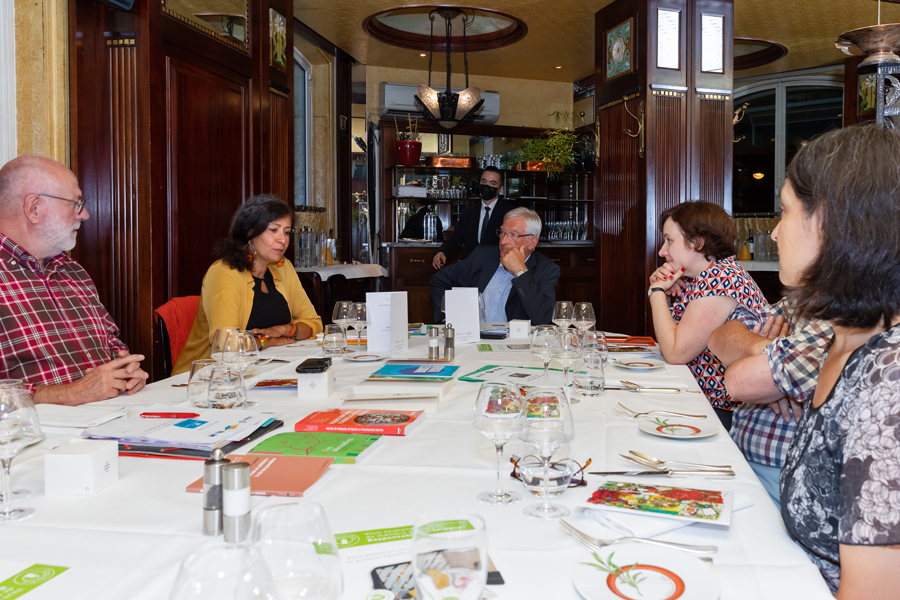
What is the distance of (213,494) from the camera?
962mm

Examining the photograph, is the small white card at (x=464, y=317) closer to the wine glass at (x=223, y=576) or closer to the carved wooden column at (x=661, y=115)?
the wine glass at (x=223, y=576)

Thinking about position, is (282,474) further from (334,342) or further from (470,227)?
(470,227)

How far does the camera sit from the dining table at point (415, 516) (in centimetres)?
86

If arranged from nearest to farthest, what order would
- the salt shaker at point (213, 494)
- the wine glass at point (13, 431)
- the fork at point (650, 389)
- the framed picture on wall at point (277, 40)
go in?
the salt shaker at point (213, 494)
the wine glass at point (13, 431)
the fork at point (650, 389)
the framed picture on wall at point (277, 40)

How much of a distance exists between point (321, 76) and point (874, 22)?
558 centimetres

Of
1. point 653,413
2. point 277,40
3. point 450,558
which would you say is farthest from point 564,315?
point 277,40

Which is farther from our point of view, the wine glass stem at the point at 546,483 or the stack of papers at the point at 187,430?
the stack of papers at the point at 187,430

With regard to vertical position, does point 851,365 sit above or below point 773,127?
below

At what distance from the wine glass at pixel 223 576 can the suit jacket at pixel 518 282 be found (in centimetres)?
313

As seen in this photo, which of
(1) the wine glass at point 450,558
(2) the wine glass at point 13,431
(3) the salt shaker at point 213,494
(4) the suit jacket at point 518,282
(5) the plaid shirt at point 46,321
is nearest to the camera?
(1) the wine glass at point 450,558

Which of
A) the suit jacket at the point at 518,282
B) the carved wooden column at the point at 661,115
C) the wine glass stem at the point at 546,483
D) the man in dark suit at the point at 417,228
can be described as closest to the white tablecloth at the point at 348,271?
the man in dark suit at the point at 417,228

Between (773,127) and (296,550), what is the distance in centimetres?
928

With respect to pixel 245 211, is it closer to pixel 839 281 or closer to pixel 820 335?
pixel 820 335

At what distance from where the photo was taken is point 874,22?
21.6 feet
